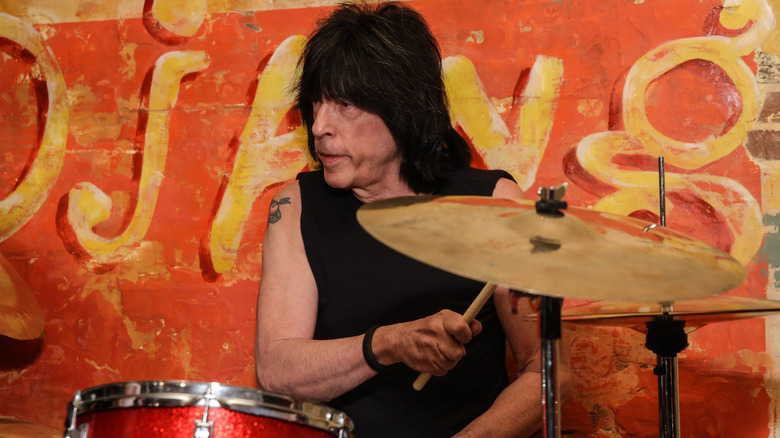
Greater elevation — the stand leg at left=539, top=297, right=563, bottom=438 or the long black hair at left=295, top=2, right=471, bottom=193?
the long black hair at left=295, top=2, right=471, bottom=193

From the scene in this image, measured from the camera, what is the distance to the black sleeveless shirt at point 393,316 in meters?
1.77

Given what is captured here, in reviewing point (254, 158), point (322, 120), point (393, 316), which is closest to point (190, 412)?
point (393, 316)

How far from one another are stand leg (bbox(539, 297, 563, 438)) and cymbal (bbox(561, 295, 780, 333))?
0.35m

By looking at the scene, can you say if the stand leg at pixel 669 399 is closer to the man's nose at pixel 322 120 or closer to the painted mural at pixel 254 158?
the painted mural at pixel 254 158

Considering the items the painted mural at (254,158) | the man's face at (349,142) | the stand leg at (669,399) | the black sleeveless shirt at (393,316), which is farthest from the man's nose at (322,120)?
the stand leg at (669,399)

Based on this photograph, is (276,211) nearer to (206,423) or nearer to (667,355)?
(206,423)

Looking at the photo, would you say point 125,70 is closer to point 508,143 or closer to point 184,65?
point 184,65

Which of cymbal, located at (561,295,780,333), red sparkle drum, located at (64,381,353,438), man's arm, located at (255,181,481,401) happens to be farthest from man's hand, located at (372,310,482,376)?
cymbal, located at (561,295,780,333)

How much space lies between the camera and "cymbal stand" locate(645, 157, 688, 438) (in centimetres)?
161

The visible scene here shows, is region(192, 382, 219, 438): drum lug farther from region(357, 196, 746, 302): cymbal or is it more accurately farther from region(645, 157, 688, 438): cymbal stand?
region(645, 157, 688, 438): cymbal stand

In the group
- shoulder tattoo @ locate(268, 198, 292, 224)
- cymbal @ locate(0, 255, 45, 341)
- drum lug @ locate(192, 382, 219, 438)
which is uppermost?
shoulder tattoo @ locate(268, 198, 292, 224)

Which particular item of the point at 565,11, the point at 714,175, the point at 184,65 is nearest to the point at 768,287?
the point at 714,175

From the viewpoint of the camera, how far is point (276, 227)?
6.24ft

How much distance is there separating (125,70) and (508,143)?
1.18 meters
